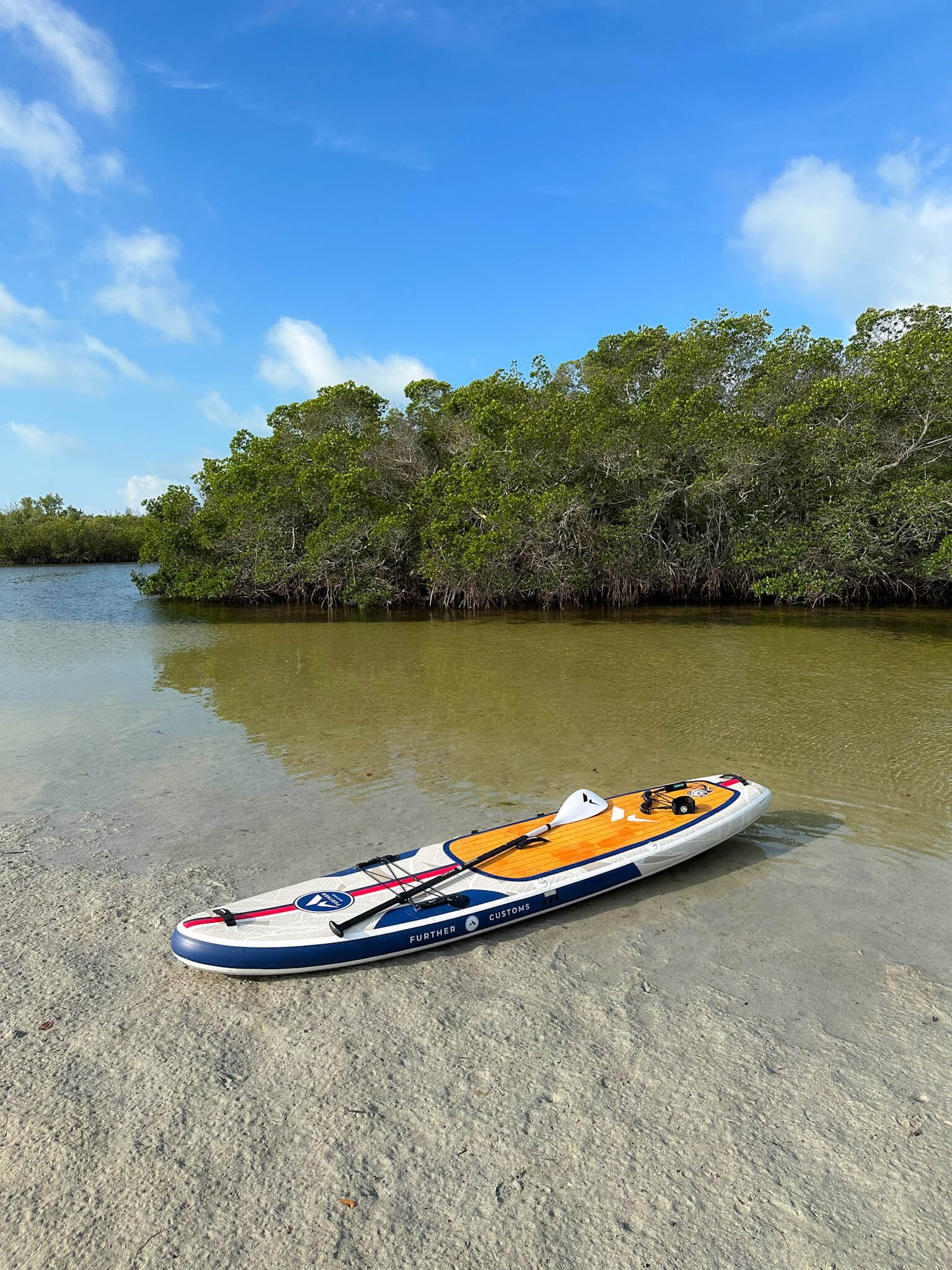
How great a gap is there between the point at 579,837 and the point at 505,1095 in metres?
1.94

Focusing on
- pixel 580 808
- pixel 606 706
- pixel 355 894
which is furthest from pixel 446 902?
pixel 606 706

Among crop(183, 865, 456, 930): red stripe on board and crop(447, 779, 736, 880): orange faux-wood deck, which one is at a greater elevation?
crop(447, 779, 736, 880): orange faux-wood deck

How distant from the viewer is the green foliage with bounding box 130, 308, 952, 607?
18.2 m

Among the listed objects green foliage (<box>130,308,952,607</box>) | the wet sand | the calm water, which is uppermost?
green foliage (<box>130,308,952,607</box>)

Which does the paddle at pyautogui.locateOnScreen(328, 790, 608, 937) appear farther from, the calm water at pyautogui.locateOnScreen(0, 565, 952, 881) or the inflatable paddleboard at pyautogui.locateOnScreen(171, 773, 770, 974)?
the calm water at pyautogui.locateOnScreen(0, 565, 952, 881)

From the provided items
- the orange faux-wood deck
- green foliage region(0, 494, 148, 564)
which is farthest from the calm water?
green foliage region(0, 494, 148, 564)

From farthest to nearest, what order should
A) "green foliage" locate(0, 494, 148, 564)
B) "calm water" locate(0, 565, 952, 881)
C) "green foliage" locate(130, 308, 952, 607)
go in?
"green foliage" locate(0, 494, 148, 564)
"green foliage" locate(130, 308, 952, 607)
"calm water" locate(0, 565, 952, 881)

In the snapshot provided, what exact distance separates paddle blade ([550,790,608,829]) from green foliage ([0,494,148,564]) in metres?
56.4

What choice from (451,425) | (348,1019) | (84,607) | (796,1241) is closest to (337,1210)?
(348,1019)

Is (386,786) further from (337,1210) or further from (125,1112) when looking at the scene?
(337,1210)

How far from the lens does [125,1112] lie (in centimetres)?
278

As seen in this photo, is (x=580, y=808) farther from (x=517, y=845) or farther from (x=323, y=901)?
(x=323, y=901)

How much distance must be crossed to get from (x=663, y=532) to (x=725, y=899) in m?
19.6

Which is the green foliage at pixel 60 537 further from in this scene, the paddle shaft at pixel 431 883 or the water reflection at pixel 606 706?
the paddle shaft at pixel 431 883
